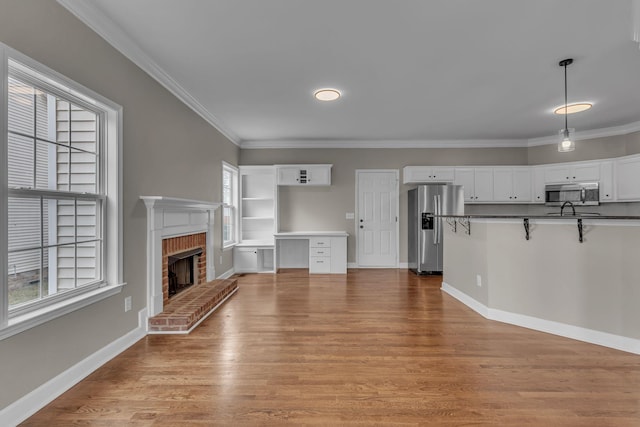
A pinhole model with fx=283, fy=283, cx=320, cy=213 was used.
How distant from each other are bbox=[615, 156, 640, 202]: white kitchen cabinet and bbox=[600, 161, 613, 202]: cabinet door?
71 millimetres

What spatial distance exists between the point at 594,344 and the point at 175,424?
3.36 m

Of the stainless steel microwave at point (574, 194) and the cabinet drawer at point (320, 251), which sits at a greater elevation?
the stainless steel microwave at point (574, 194)

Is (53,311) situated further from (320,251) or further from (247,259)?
(320,251)

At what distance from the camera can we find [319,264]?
215 inches

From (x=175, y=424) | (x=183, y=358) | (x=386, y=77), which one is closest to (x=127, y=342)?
(x=183, y=358)

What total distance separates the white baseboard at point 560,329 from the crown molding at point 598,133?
13.5ft

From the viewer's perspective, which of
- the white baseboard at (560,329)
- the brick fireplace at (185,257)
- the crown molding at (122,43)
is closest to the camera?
the crown molding at (122,43)

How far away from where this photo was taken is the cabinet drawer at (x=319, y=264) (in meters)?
5.45

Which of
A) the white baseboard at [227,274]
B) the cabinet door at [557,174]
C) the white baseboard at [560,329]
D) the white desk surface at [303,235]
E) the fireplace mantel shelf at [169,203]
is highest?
the cabinet door at [557,174]

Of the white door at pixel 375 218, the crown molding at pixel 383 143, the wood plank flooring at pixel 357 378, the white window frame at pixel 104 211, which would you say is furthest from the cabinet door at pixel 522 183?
the white window frame at pixel 104 211

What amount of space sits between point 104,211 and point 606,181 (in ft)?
23.6

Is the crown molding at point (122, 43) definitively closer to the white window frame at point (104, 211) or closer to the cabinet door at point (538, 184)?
the white window frame at point (104, 211)

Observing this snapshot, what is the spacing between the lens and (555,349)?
7.95 feet

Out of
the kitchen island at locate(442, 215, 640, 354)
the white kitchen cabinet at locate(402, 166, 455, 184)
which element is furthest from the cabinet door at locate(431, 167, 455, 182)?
the kitchen island at locate(442, 215, 640, 354)
